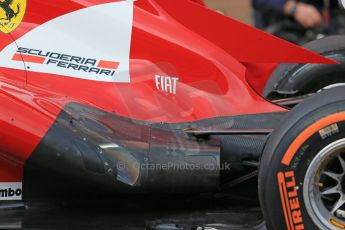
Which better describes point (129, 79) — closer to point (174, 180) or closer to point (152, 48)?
point (152, 48)

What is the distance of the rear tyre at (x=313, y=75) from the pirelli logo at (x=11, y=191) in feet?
5.37

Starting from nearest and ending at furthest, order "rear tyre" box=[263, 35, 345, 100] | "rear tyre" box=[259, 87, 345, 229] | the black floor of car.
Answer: "rear tyre" box=[259, 87, 345, 229], the black floor of car, "rear tyre" box=[263, 35, 345, 100]

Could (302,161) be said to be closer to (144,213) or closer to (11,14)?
(144,213)

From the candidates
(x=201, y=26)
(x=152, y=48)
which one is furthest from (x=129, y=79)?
(x=201, y=26)

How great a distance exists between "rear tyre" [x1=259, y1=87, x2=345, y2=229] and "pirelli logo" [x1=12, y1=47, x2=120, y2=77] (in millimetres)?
892

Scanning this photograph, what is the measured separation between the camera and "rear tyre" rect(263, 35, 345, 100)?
4.61 metres

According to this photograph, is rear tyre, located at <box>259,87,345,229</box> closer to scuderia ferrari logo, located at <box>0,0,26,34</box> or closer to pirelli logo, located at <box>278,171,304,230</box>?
pirelli logo, located at <box>278,171,304,230</box>

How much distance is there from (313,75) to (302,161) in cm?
141

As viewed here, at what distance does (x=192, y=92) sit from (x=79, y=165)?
674 millimetres

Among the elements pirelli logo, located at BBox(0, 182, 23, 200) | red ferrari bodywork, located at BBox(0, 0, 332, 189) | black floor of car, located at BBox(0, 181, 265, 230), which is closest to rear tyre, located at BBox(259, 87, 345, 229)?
black floor of car, located at BBox(0, 181, 265, 230)

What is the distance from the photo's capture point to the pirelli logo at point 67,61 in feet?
12.4

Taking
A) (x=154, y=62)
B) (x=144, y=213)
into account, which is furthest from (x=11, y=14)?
(x=144, y=213)

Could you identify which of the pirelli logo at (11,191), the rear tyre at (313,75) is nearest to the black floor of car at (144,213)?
the pirelli logo at (11,191)

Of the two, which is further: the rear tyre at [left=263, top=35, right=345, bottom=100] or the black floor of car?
the rear tyre at [left=263, top=35, right=345, bottom=100]
